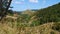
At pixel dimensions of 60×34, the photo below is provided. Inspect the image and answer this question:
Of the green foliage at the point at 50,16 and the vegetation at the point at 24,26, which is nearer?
the vegetation at the point at 24,26

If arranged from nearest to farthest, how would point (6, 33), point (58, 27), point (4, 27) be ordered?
point (6, 33) < point (4, 27) < point (58, 27)

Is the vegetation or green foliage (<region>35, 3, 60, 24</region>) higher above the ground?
the vegetation

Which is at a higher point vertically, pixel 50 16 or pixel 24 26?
pixel 24 26

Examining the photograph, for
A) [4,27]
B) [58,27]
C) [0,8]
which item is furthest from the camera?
[0,8]

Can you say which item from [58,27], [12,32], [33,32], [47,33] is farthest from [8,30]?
[58,27]

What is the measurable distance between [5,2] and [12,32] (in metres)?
8.76

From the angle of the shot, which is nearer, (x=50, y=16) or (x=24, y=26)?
(x=24, y=26)

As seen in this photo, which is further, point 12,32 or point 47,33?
point 47,33

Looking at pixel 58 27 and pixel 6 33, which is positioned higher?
pixel 6 33

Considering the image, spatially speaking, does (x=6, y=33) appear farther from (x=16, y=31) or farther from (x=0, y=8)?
(x=0, y=8)

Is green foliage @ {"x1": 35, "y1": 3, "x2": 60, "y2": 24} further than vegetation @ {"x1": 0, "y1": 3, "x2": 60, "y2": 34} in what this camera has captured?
Yes

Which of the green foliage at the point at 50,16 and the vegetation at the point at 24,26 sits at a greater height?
the vegetation at the point at 24,26

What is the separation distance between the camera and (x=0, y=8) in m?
16.2

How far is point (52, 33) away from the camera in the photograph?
9445mm
